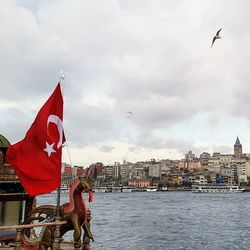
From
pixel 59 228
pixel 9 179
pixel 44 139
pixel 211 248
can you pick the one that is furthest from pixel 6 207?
pixel 211 248

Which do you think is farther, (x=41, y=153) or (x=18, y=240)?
(x=18, y=240)

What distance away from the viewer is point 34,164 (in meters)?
12.3

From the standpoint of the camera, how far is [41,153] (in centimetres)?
1230

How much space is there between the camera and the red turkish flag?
12.1 m

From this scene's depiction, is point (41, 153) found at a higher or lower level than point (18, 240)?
higher

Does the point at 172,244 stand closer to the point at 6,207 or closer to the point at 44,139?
the point at 6,207

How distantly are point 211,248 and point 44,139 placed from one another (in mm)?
31902

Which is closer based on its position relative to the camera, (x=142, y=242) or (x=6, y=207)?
(x=6, y=207)

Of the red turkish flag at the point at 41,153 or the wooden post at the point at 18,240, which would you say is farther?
the wooden post at the point at 18,240

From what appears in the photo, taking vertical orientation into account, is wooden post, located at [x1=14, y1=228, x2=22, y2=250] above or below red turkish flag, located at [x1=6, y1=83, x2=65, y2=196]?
below

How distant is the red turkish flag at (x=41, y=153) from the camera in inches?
477

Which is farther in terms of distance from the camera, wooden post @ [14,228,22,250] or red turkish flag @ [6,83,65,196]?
wooden post @ [14,228,22,250]

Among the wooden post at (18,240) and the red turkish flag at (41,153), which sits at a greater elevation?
the red turkish flag at (41,153)

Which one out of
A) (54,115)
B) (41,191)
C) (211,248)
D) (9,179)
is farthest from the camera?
(211,248)
